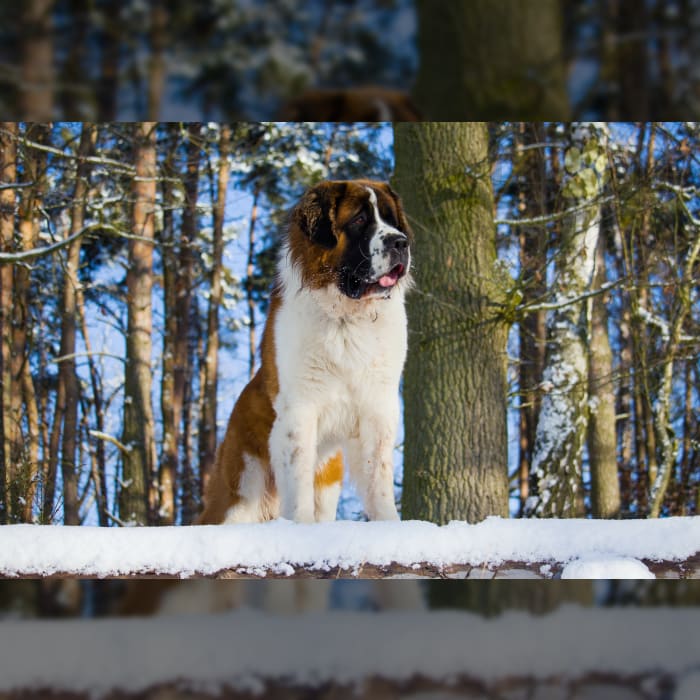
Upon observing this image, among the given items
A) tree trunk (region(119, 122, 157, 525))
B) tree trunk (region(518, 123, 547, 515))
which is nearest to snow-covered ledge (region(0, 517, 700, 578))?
tree trunk (region(518, 123, 547, 515))

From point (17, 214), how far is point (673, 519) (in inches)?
186

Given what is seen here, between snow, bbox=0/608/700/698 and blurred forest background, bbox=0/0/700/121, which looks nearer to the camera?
blurred forest background, bbox=0/0/700/121

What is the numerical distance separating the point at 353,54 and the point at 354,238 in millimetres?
2087

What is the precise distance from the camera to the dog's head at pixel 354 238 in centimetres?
327

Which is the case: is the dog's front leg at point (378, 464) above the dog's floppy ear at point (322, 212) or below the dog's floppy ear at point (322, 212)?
below

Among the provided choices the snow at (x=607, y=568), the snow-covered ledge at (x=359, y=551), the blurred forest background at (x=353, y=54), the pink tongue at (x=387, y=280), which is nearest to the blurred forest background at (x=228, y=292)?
the pink tongue at (x=387, y=280)

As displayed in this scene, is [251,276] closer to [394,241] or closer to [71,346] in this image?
[71,346]

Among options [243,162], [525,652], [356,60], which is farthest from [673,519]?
[243,162]

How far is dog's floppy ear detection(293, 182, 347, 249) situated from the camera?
3379 millimetres

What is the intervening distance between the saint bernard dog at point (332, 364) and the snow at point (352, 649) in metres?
1.08

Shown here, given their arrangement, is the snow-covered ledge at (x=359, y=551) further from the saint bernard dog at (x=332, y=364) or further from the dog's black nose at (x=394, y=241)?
the dog's black nose at (x=394, y=241)

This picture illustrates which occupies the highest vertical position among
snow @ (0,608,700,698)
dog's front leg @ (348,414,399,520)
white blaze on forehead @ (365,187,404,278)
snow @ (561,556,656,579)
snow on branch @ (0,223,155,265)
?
snow on branch @ (0,223,155,265)

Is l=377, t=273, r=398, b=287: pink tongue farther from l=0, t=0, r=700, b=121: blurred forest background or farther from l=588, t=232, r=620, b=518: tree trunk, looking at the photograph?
l=588, t=232, r=620, b=518: tree trunk

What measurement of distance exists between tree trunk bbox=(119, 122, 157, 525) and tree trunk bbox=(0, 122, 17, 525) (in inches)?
34.6
